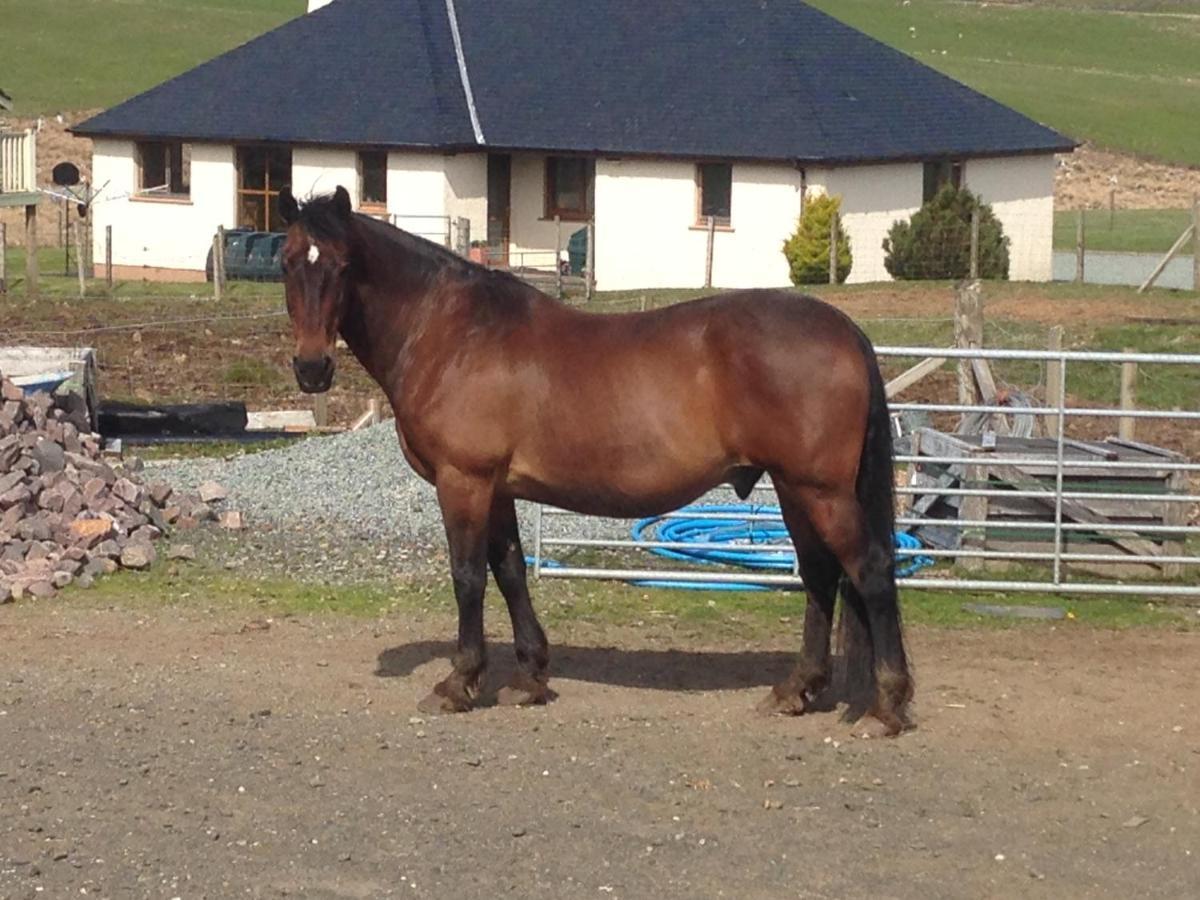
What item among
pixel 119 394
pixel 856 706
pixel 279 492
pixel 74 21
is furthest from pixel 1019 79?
pixel 856 706

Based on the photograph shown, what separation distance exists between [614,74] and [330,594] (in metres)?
29.3

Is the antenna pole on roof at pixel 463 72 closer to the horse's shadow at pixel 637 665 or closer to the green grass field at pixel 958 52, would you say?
the green grass field at pixel 958 52

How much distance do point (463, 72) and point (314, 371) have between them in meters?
32.2

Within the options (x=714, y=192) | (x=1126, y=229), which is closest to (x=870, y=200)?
(x=714, y=192)

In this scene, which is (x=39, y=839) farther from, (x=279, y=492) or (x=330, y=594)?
(x=279, y=492)

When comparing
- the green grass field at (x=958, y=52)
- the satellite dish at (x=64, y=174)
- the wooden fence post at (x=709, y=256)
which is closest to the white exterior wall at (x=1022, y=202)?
the wooden fence post at (x=709, y=256)

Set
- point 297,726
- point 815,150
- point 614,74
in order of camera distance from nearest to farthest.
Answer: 1. point 297,726
2. point 815,150
3. point 614,74

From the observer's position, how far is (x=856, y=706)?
8312 mm

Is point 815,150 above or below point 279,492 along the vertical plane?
above

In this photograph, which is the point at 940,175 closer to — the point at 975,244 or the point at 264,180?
the point at 975,244

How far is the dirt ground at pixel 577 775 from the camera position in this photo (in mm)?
6594

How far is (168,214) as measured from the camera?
39000 mm

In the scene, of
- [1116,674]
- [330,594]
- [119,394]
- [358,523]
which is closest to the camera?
[1116,674]

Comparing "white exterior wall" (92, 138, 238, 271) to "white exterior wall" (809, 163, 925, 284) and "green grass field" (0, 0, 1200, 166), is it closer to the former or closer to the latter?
"white exterior wall" (809, 163, 925, 284)
